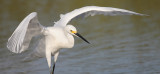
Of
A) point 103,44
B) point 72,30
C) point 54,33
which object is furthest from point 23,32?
point 103,44

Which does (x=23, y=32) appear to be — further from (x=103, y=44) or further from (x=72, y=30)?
(x=103, y=44)

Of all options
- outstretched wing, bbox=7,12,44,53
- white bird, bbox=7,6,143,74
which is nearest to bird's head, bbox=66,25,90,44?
white bird, bbox=7,6,143,74

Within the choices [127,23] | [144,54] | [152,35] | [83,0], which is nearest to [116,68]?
[144,54]

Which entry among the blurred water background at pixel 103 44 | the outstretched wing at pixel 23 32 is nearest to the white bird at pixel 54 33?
the outstretched wing at pixel 23 32

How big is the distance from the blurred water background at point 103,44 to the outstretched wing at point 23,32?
4.58 feet

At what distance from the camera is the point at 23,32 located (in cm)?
689

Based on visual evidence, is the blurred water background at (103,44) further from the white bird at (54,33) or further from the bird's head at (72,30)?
the bird's head at (72,30)

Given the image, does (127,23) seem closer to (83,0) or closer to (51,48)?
(83,0)

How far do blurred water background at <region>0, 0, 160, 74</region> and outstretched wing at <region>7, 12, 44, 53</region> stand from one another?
1397mm

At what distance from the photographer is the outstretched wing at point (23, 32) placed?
6.82 metres

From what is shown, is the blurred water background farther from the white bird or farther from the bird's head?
the bird's head

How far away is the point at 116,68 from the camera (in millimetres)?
8914

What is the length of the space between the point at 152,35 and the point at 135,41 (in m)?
0.57

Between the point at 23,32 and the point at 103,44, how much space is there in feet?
13.6
